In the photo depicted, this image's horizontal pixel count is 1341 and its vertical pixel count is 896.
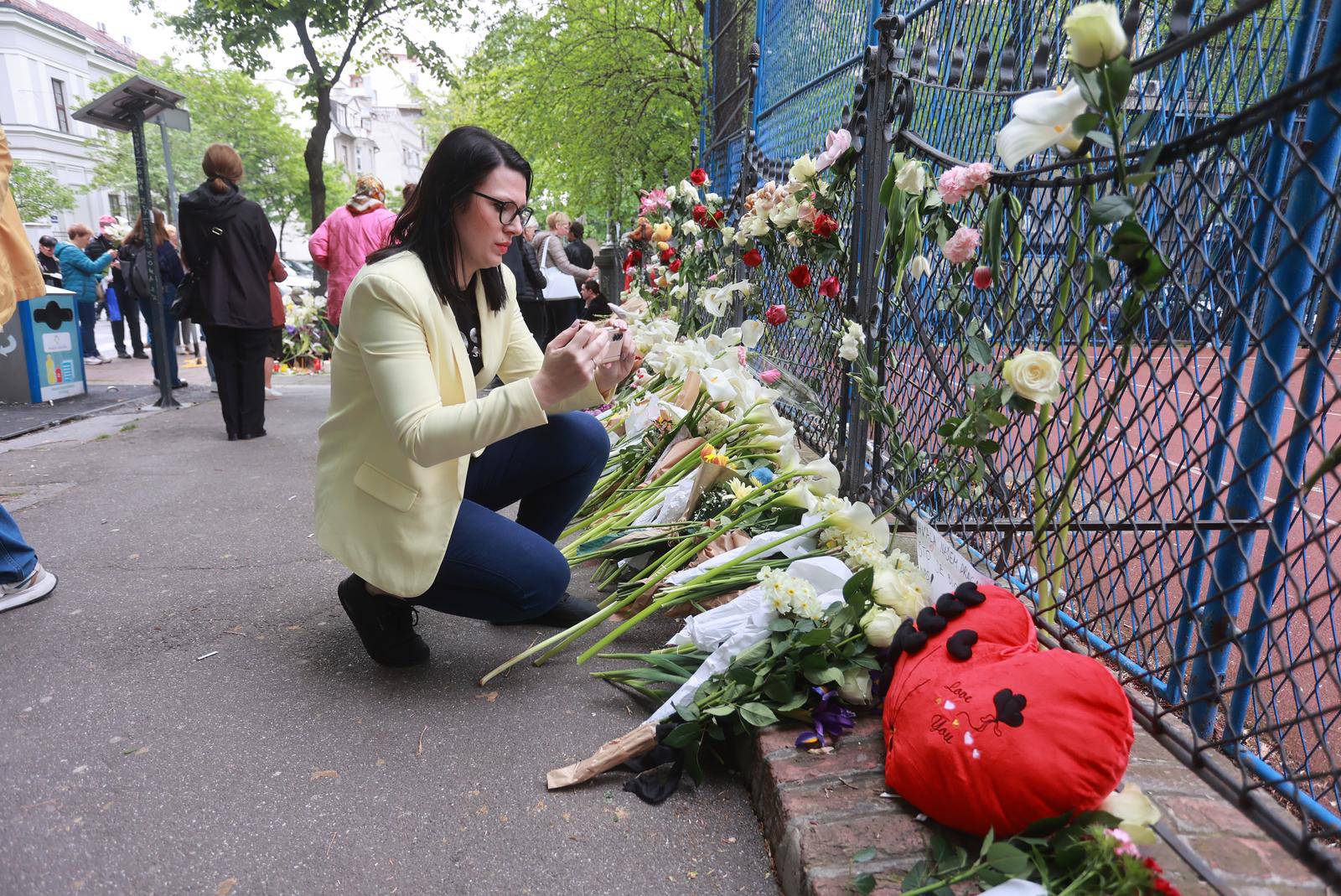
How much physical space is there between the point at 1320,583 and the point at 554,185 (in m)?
10.2

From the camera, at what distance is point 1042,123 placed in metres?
1.39

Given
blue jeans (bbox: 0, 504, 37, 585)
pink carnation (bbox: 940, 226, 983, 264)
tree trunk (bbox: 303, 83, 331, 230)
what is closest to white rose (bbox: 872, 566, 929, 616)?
pink carnation (bbox: 940, 226, 983, 264)

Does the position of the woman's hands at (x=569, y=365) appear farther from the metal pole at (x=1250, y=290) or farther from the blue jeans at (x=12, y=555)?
the blue jeans at (x=12, y=555)

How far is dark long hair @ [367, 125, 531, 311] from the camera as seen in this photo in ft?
6.80

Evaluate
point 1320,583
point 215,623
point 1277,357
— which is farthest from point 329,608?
point 1320,583

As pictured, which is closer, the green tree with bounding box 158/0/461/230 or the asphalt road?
the asphalt road

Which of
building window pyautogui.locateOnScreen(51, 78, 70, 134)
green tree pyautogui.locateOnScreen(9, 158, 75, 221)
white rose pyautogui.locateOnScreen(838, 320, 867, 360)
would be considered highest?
building window pyautogui.locateOnScreen(51, 78, 70, 134)

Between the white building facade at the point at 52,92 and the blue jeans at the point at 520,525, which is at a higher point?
the white building facade at the point at 52,92

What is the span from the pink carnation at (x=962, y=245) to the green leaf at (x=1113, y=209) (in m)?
0.46

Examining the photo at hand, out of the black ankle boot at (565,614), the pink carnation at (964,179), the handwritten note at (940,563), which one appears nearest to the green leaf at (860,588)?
the handwritten note at (940,563)

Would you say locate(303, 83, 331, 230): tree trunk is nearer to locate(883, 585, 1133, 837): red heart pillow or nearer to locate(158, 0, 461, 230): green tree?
locate(158, 0, 461, 230): green tree

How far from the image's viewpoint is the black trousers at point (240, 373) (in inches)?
215

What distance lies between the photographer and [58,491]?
4.26 m

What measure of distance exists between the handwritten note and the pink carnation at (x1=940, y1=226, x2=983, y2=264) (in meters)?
0.63
